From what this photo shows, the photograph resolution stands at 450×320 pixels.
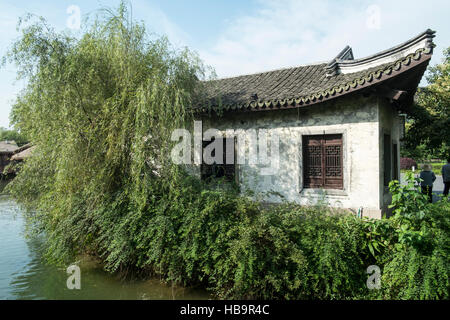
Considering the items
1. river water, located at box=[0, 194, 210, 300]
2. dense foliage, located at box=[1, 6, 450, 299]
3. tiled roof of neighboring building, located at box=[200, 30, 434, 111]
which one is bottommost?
river water, located at box=[0, 194, 210, 300]

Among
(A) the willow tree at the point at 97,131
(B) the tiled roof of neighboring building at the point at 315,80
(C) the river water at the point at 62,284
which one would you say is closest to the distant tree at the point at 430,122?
(B) the tiled roof of neighboring building at the point at 315,80

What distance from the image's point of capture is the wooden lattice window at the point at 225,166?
728 centimetres

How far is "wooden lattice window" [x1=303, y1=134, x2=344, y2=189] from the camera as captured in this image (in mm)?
6090

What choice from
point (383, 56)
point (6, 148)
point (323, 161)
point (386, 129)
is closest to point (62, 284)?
point (323, 161)

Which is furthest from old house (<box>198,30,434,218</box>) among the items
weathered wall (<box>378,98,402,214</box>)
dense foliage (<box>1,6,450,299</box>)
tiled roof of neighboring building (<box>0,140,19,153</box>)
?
tiled roof of neighboring building (<box>0,140,19,153</box>)

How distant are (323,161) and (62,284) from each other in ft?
17.7

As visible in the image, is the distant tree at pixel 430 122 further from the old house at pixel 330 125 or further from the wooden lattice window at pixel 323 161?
the wooden lattice window at pixel 323 161

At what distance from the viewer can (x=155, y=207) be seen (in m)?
4.88

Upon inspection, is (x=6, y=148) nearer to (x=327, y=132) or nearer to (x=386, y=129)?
(x=327, y=132)

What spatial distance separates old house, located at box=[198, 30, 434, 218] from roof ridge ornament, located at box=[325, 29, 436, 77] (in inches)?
0.6

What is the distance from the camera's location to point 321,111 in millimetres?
6215

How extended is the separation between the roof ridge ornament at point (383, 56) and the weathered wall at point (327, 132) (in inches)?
35.6

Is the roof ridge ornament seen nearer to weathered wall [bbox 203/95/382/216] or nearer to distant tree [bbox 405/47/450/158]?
weathered wall [bbox 203/95/382/216]
